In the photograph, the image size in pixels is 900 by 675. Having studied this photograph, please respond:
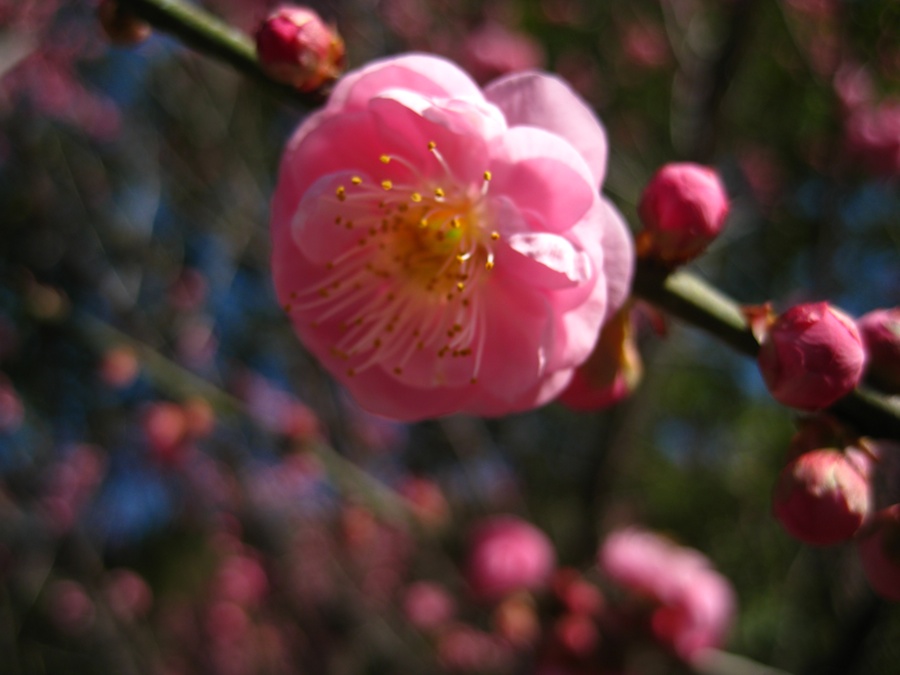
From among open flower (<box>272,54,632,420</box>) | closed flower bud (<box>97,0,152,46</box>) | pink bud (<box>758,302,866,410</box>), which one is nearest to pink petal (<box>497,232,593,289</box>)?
open flower (<box>272,54,632,420</box>)

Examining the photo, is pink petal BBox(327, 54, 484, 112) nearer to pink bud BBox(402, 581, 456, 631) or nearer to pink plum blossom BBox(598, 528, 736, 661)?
pink plum blossom BBox(598, 528, 736, 661)

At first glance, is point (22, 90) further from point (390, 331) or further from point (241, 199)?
point (390, 331)

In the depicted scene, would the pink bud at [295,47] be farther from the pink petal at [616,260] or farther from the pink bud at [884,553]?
the pink bud at [884,553]

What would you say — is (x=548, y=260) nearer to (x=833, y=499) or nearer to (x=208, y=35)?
(x=833, y=499)

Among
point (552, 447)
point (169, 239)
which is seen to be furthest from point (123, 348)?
point (552, 447)

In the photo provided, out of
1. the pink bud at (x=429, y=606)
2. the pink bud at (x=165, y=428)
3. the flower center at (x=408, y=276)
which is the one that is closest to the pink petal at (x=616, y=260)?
the flower center at (x=408, y=276)

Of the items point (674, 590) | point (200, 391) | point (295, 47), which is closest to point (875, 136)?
point (674, 590)

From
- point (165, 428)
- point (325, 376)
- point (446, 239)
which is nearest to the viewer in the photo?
point (446, 239)
